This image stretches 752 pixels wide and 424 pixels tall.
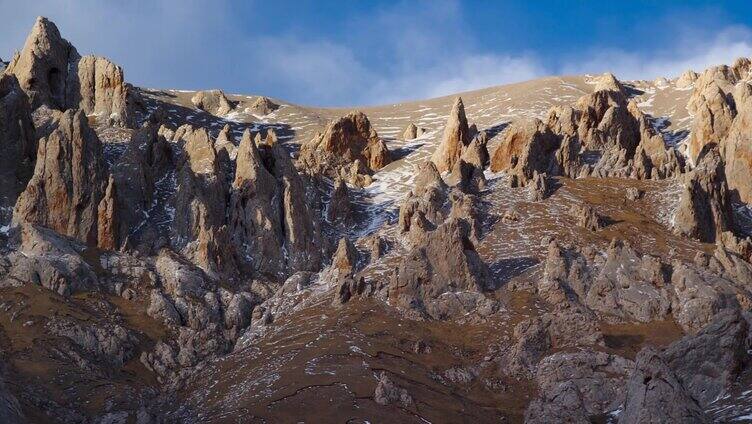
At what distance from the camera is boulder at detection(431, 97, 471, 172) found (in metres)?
149

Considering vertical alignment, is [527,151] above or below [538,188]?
above

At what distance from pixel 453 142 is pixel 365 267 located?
41517 mm

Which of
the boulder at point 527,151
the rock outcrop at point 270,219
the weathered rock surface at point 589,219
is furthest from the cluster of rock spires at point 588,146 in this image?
the rock outcrop at point 270,219

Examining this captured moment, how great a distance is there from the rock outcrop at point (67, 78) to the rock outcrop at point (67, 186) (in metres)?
24.0

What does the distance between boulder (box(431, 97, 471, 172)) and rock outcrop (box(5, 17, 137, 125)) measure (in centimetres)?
5287

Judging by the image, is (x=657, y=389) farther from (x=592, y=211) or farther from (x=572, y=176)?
(x=572, y=176)

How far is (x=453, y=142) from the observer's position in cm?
15062

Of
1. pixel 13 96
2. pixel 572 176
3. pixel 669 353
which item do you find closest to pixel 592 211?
pixel 572 176

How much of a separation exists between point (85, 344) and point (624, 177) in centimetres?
8411

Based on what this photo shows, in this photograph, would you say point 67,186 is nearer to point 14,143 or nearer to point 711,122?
point 14,143

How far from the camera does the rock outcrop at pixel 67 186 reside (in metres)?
116

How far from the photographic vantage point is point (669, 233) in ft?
395

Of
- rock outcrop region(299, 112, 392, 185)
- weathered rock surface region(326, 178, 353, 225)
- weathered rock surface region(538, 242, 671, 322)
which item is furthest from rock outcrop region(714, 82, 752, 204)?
weathered rock surface region(326, 178, 353, 225)

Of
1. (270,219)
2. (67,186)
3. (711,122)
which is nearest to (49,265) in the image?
(67,186)
